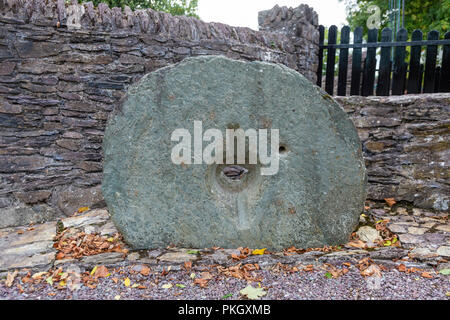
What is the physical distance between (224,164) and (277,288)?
970 mm

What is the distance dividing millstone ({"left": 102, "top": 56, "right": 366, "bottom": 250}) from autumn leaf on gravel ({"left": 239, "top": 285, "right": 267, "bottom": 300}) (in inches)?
21.2

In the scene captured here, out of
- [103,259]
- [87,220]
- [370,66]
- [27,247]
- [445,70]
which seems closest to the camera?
[103,259]

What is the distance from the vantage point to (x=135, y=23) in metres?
3.41

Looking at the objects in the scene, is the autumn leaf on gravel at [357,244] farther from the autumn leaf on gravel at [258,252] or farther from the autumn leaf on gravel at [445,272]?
the autumn leaf on gravel at [258,252]

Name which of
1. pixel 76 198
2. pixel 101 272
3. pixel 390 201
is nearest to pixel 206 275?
pixel 101 272

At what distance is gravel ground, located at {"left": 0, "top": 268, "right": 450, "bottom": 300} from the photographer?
1990 mm

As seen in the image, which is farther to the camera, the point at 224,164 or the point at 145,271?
the point at 224,164

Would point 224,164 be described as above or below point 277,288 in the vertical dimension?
above

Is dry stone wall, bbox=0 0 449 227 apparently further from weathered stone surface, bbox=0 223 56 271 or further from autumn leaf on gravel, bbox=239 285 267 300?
autumn leaf on gravel, bbox=239 285 267 300

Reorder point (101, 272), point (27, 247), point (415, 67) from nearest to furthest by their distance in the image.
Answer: point (101, 272) < point (27, 247) < point (415, 67)

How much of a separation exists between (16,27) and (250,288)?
3048 millimetres

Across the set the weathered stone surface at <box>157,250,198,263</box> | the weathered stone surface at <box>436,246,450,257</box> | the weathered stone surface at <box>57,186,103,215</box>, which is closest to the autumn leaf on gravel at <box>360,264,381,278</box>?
the weathered stone surface at <box>436,246,450,257</box>

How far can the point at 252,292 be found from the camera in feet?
6.61

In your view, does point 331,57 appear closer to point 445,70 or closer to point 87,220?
point 445,70
